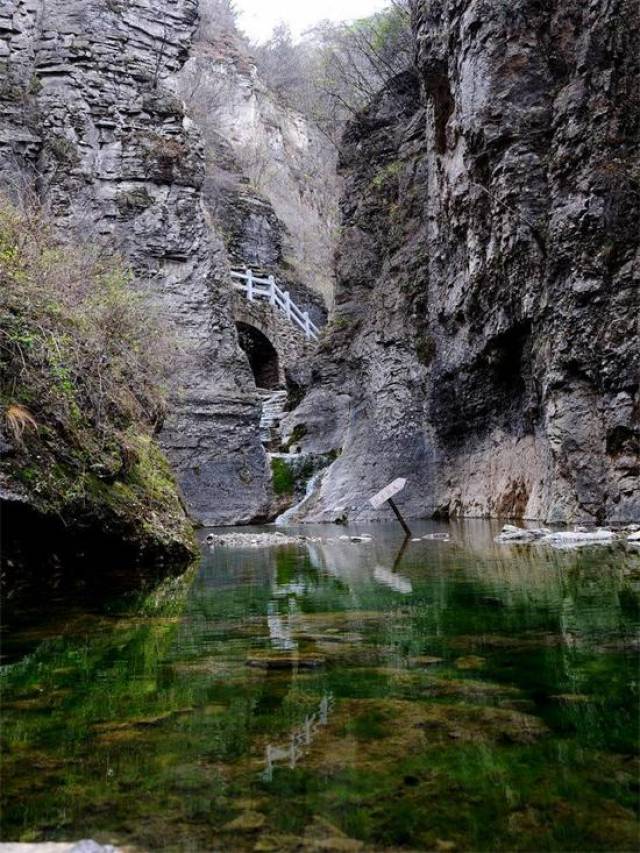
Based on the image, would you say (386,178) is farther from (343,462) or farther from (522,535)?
(522,535)

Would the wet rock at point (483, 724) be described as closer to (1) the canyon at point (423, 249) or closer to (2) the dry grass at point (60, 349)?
(1) the canyon at point (423, 249)

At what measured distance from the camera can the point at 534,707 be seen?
1938 millimetres

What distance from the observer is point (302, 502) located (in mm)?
17844

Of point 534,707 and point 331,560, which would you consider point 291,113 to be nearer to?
point 331,560

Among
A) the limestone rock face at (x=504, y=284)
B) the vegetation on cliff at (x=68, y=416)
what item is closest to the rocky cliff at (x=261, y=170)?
the limestone rock face at (x=504, y=284)

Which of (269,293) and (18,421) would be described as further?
(269,293)

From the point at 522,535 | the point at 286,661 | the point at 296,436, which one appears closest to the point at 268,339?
the point at 296,436

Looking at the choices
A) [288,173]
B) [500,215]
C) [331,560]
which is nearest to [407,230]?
[500,215]

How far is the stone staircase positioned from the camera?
2270 centimetres

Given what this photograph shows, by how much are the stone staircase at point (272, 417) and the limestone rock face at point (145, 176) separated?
13.6 ft

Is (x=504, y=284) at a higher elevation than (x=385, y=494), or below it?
higher

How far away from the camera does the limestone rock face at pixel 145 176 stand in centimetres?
1736

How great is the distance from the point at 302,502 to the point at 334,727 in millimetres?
15994

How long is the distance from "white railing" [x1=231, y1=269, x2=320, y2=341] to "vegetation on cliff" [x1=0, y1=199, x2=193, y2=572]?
1893 cm
